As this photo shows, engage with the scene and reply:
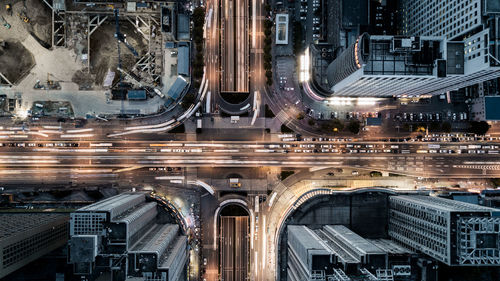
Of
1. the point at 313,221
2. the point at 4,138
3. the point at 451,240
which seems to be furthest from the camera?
the point at 4,138

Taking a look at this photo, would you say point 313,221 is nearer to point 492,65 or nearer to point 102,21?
point 492,65

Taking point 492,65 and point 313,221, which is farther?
point 313,221

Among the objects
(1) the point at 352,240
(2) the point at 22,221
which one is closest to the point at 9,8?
(2) the point at 22,221

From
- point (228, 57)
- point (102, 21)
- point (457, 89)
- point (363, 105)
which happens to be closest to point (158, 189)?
point (228, 57)

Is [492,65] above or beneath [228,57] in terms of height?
beneath

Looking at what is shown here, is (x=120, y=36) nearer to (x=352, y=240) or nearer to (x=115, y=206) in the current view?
(x=115, y=206)
